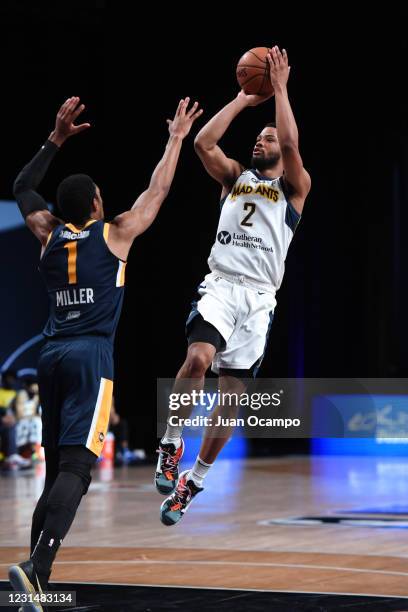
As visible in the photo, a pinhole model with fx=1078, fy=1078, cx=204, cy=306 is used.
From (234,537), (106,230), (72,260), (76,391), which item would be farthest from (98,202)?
(234,537)

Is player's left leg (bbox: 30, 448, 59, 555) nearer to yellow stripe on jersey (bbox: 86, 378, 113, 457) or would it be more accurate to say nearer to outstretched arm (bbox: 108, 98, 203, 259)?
yellow stripe on jersey (bbox: 86, 378, 113, 457)

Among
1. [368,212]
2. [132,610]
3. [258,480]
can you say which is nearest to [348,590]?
[132,610]

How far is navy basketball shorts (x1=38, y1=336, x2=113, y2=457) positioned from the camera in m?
5.32

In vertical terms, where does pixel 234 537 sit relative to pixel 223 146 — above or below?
below

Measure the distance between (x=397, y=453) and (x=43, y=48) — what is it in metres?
9.61

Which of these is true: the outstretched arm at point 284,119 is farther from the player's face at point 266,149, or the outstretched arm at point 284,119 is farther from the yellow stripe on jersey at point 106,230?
the yellow stripe on jersey at point 106,230

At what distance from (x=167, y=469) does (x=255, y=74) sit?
2.39 meters

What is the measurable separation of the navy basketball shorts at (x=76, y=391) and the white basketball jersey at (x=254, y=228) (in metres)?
1.30

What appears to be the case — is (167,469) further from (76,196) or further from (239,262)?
(76,196)

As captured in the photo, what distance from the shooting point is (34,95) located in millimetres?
15719

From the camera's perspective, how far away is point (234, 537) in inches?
364

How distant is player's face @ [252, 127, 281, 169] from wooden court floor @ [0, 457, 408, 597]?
266 centimetres

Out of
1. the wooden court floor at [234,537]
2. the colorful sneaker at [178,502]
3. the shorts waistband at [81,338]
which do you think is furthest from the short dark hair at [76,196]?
the wooden court floor at [234,537]

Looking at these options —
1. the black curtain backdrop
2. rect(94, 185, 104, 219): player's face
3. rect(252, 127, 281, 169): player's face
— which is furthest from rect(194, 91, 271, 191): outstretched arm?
the black curtain backdrop
